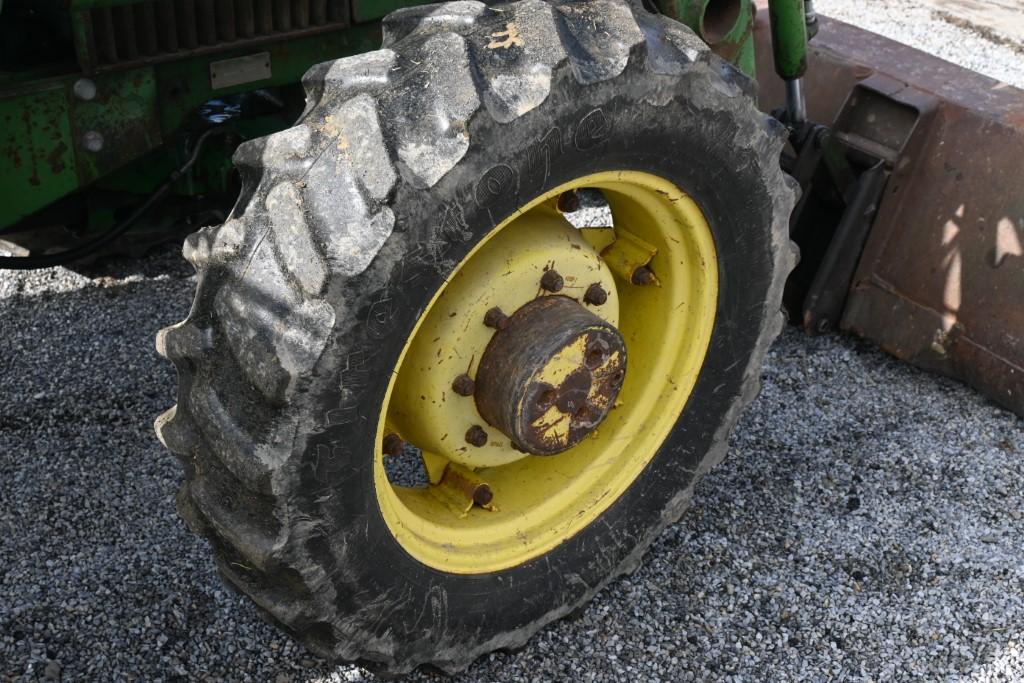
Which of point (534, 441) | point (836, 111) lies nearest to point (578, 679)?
point (534, 441)

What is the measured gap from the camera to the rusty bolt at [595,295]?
2.12 m

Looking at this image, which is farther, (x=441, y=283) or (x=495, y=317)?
(x=495, y=317)

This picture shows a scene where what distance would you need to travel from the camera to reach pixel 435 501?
7.20 ft

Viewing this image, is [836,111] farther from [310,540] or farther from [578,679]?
[310,540]

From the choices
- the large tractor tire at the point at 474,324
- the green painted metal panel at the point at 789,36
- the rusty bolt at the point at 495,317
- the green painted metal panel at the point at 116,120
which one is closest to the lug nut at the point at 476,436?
the large tractor tire at the point at 474,324

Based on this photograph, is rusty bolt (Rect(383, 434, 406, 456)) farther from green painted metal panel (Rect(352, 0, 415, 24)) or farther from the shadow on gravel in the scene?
green painted metal panel (Rect(352, 0, 415, 24))

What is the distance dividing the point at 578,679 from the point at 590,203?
2019 millimetres

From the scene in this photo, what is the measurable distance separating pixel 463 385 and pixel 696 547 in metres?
0.83

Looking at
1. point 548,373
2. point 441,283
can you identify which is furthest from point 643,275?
point 441,283

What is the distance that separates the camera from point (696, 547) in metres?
2.53

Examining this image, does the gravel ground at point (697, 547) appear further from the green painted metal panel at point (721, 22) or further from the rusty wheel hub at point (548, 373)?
the green painted metal panel at point (721, 22)

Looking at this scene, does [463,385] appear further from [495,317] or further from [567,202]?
[567,202]

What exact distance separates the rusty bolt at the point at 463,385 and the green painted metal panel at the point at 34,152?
2.85 feet

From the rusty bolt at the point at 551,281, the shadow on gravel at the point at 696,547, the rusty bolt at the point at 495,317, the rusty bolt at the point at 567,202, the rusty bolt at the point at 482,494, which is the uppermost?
the rusty bolt at the point at 567,202
